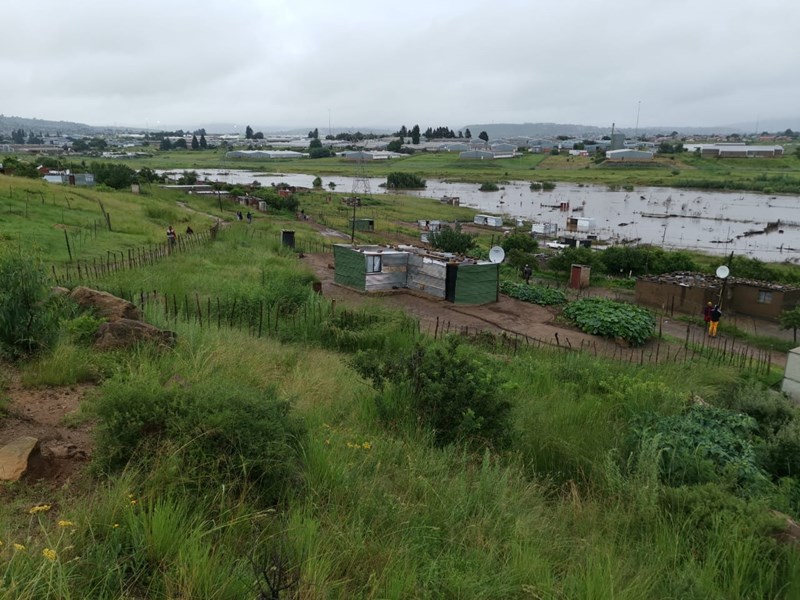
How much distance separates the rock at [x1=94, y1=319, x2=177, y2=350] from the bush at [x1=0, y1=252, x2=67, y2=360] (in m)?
0.53

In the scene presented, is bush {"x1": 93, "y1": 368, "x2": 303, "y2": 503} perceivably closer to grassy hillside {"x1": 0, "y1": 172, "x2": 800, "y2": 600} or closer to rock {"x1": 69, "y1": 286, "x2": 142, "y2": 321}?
grassy hillside {"x1": 0, "y1": 172, "x2": 800, "y2": 600}

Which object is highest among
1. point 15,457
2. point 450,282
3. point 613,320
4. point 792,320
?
point 15,457

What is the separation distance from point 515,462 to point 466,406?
2.77 ft

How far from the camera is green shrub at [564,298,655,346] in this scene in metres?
17.7

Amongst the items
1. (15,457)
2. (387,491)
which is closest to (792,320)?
(387,491)

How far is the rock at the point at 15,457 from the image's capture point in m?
3.80

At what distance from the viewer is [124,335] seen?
23.8 feet


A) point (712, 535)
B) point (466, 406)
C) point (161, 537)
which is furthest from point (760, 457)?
point (161, 537)

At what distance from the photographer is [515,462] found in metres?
5.27

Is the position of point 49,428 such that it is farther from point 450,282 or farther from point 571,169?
point 571,169

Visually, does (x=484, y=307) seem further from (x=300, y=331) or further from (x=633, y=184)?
(x=633, y=184)

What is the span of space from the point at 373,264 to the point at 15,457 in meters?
16.7

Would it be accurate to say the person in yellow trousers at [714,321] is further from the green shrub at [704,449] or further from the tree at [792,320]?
the green shrub at [704,449]

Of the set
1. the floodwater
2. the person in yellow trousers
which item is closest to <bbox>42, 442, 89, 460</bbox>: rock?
the person in yellow trousers
